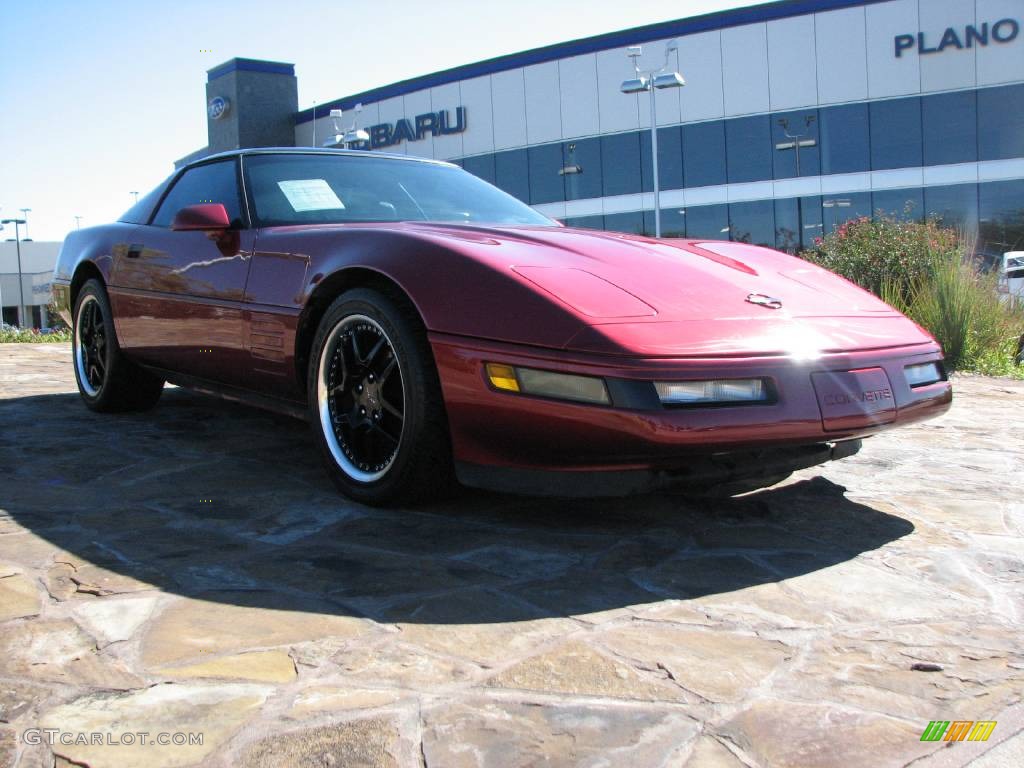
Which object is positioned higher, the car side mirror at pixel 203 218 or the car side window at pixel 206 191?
the car side window at pixel 206 191

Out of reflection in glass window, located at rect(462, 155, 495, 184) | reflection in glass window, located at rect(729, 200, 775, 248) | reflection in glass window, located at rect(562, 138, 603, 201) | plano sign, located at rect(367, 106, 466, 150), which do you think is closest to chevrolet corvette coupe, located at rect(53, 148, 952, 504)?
reflection in glass window, located at rect(729, 200, 775, 248)

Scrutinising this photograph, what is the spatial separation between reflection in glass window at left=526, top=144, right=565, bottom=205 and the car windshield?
27756 mm

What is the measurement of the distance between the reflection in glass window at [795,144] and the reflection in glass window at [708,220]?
6.23ft

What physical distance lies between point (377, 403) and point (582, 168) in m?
29.1

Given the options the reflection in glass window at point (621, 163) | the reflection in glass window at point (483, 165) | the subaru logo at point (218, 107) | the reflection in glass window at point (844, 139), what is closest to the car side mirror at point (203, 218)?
the reflection in glass window at point (844, 139)

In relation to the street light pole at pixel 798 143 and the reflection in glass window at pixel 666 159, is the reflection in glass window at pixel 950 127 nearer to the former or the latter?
the street light pole at pixel 798 143

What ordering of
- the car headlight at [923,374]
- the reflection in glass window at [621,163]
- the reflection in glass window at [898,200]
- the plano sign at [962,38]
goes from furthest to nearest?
the reflection in glass window at [621,163] < the reflection in glass window at [898,200] < the plano sign at [962,38] < the car headlight at [923,374]

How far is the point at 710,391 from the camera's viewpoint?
2387mm

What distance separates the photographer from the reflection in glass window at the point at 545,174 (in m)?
31.5

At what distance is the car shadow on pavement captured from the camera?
7.19 feet

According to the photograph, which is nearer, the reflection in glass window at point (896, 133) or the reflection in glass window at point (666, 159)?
the reflection in glass window at point (896, 133)

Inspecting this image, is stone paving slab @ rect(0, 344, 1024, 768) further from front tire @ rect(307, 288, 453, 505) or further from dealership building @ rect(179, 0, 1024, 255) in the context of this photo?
dealership building @ rect(179, 0, 1024, 255)

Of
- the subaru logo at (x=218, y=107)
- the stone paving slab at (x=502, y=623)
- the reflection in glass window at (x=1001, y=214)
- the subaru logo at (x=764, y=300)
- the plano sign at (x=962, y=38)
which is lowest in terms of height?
the stone paving slab at (x=502, y=623)

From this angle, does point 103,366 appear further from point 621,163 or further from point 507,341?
point 621,163
